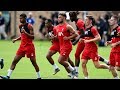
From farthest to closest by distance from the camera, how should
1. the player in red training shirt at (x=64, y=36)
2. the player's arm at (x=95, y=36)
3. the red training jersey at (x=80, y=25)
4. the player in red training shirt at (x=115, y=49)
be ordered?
the red training jersey at (x=80, y=25) → the player in red training shirt at (x=64, y=36) → the player in red training shirt at (x=115, y=49) → the player's arm at (x=95, y=36)

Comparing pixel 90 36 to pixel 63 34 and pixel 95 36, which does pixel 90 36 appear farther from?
pixel 63 34

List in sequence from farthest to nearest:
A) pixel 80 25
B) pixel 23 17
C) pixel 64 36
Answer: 1. pixel 80 25
2. pixel 64 36
3. pixel 23 17

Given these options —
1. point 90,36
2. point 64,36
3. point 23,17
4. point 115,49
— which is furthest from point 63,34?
point 115,49

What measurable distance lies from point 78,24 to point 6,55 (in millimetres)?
9671

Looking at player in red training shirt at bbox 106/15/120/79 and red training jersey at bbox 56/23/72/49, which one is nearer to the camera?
player in red training shirt at bbox 106/15/120/79

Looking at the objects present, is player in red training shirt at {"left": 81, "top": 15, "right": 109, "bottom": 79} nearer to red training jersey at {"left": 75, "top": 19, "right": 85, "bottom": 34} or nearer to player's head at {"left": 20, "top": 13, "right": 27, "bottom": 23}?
red training jersey at {"left": 75, "top": 19, "right": 85, "bottom": 34}

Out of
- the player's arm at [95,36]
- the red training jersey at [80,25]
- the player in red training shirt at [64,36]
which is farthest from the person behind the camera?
the red training jersey at [80,25]

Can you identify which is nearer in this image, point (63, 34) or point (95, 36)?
point (95, 36)

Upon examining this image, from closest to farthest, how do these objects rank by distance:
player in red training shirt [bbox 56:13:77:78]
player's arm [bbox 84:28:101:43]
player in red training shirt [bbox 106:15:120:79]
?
1. player's arm [bbox 84:28:101:43]
2. player in red training shirt [bbox 106:15:120:79]
3. player in red training shirt [bbox 56:13:77:78]

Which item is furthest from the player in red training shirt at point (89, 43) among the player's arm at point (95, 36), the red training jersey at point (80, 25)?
the red training jersey at point (80, 25)

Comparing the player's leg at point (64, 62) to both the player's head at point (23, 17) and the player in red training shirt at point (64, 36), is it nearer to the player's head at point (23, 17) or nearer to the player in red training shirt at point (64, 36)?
the player in red training shirt at point (64, 36)

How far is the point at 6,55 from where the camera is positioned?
26.5 metres

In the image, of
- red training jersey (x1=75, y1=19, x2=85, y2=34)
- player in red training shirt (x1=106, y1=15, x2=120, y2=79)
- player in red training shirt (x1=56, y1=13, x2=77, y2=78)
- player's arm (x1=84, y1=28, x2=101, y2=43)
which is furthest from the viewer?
red training jersey (x1=75, y1=19, x2=85, y2=34)

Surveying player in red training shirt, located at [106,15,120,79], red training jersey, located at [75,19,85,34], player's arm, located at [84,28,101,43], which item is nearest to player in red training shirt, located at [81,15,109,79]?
player's arm, located at [84,28,101,43]
